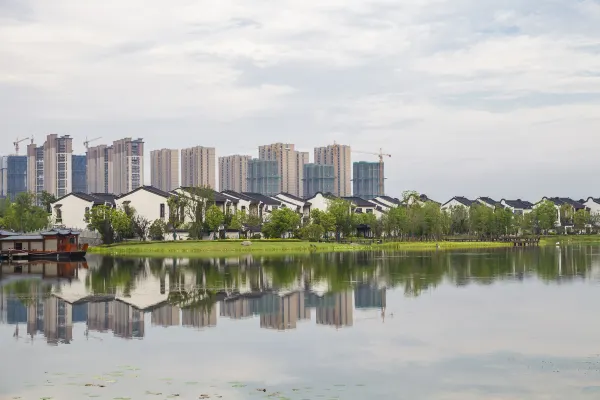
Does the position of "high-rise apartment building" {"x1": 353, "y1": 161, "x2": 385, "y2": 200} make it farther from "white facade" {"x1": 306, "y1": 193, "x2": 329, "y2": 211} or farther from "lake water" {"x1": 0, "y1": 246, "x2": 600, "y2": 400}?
"lake water" {"x1": 0, "y1": 246, "x2": 600, "y2": 400}

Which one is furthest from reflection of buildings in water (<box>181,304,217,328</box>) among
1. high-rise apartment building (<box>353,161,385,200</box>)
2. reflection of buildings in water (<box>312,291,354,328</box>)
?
high-rise apartment building (<box>353,161,385,200</box>)

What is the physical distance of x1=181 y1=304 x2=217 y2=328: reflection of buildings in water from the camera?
20.5 m

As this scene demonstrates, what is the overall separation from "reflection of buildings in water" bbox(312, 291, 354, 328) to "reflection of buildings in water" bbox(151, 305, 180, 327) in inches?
150

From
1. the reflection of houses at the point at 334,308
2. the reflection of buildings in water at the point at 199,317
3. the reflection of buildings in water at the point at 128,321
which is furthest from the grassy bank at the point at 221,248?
the reflection of buildings in water at the point at 199,317

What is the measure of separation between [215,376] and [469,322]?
27.9 ft

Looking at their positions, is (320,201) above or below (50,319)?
above

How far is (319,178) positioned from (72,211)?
70.8 meters

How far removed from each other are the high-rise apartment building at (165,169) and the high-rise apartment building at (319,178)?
25.5 m

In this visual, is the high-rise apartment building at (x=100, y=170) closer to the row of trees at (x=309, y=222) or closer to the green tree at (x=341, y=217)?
the row of trees at (x=309, y=222)

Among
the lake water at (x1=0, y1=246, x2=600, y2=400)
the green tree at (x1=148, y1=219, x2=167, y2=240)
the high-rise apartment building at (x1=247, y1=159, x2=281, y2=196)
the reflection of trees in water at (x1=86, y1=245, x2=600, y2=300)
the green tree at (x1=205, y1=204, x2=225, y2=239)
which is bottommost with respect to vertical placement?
the lake water at (x1=0, y1=246, x2=600, y2=400)

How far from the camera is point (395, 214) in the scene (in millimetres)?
81938

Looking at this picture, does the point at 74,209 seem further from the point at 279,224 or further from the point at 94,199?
the point at 279,224

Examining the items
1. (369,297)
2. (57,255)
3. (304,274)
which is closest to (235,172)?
(57,255)

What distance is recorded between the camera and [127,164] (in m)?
125
